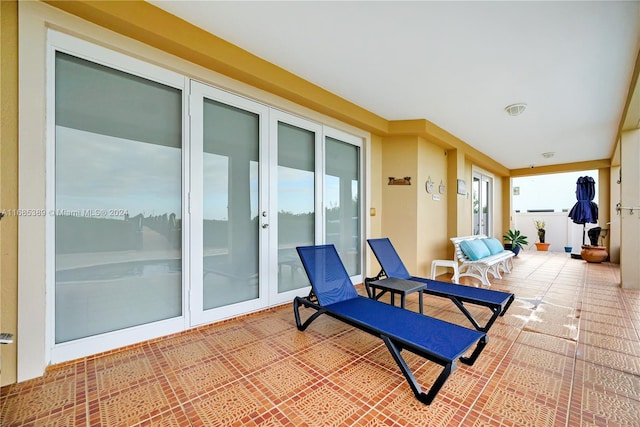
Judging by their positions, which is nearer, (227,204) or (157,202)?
(157,202)

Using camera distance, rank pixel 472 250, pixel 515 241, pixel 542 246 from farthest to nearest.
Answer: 1. pixel 542 246
2. pixel 515 241
3. pixel 472 250

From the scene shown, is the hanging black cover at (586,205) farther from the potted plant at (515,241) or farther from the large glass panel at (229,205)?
the large glass panel at (229,205)

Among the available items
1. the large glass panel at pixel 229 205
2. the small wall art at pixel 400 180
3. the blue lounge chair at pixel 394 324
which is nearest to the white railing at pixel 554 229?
the small wall art at pixel 400 180

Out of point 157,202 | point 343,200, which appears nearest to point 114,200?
point 157,202

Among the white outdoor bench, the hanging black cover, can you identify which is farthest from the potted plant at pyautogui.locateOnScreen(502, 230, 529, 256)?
the white outdoor bench

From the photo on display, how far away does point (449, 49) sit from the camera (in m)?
2.69

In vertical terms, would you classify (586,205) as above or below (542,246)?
above

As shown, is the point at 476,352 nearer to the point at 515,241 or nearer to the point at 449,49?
the point at 449,49

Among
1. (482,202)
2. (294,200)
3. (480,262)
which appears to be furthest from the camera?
(482,202)

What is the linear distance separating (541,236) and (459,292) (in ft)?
31.9

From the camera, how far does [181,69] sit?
2627 millimetres

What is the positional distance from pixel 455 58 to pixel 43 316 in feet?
14.0

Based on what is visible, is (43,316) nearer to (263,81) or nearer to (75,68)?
(75,68)

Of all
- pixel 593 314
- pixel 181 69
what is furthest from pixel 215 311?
pixel 593 314
